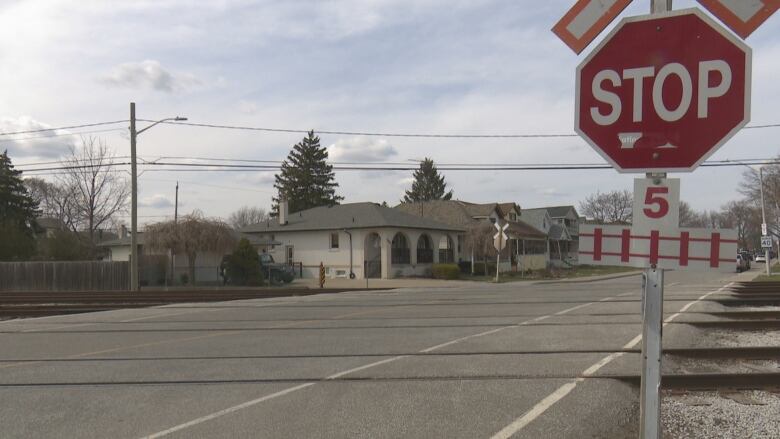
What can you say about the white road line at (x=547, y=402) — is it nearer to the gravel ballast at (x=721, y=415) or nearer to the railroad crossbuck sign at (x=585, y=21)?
the gravel ballast at (x=721, y=415)

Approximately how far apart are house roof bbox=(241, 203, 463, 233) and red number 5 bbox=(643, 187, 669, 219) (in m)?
36.5

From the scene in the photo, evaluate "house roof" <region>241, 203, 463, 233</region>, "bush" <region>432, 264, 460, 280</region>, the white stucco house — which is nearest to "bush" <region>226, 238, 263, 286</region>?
the white stucco house

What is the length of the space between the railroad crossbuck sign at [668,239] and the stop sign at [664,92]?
119mm

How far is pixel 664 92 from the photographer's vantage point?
2887 mm

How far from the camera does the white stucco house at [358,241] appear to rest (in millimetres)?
40625

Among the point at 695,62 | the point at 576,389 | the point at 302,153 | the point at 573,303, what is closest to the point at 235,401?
the point at 576,389

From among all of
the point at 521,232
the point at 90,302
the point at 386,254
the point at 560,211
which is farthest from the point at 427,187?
the point at 90,302

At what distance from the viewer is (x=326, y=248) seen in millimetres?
42656

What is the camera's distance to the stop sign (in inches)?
109

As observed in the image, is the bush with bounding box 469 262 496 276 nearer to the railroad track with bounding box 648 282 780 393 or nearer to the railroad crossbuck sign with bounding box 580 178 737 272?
the railroad track with bounding box 648 282 780 393

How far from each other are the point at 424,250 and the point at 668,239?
42.3 m

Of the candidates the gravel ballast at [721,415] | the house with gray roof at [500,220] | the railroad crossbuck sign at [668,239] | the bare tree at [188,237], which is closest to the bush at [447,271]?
the house with gray roof at [500,220]

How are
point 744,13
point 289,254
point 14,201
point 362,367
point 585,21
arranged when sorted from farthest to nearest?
point 14,201, point 289,254, point 362,367, point 585,21, point 744,13

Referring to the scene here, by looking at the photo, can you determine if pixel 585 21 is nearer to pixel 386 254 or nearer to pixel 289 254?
pixel 386 254
